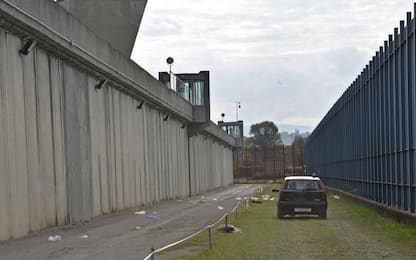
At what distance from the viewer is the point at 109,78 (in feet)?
100

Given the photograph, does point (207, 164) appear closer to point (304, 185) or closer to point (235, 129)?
point (235, 129)

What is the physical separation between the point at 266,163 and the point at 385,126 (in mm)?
94196

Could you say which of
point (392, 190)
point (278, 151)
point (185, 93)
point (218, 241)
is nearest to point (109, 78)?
point (392, 190)

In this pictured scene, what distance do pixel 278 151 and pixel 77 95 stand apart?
97205mm

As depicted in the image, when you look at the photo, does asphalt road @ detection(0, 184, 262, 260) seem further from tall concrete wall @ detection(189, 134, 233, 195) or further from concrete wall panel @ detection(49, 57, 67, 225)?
tall concrete wall @ detection(189, 134, 233, 195)

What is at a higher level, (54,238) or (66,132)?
(66,132)

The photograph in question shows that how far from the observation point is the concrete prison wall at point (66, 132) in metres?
18.9

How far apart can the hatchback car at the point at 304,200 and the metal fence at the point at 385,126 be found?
2.18 meters

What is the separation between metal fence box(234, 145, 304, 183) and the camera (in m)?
118

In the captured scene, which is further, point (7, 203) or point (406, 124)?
point (406, 124)

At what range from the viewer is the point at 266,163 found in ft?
394

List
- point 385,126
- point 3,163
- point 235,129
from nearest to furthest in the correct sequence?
point 3,163 → point 385,126 → point 235,129

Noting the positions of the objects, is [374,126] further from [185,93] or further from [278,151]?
[278,151]

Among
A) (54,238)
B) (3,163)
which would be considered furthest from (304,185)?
(3,163)
